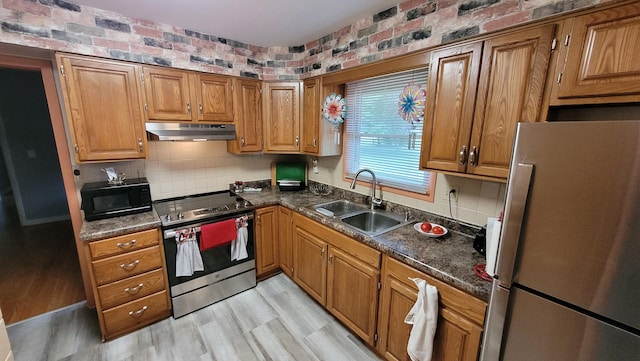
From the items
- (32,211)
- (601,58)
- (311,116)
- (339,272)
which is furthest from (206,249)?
(32,211)

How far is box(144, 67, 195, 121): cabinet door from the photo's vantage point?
6.70ft

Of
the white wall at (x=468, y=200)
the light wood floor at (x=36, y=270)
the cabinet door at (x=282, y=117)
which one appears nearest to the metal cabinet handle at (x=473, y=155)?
the white wall at (x=468, y=200)

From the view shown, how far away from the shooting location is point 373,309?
168cm

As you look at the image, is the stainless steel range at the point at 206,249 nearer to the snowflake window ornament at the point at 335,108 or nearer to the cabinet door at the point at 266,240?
the cabinet door at the point at 266,240

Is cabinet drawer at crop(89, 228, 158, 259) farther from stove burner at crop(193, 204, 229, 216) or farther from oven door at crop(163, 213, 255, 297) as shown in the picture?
stove burner at crop(193, 204, 229, 216)

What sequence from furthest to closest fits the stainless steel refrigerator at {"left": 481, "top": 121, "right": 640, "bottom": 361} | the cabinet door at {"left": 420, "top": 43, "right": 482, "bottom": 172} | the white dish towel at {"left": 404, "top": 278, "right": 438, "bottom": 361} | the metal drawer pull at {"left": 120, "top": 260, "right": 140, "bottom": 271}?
the metal drawer pull at {"left": 120, "top": 260, "right": 140, "bottom": 271} → the cabinet door at {"left": 420, "top": 43, "right": 482, "bottom": 172} → the white dish towel at {"left": 404, "top": 278, "right": 438, "bottom": 361} → the stainless steel refrigerator at {"left": 481, "top": 121, "right": 640, "bottom": 361}

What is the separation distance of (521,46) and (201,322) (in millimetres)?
2888

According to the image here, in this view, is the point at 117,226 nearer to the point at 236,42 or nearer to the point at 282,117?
the point at 282,117

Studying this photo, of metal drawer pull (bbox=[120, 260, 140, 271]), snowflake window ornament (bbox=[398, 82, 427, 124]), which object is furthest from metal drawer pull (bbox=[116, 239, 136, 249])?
snowflake window ornament (bbox=[398, 82, 427, 124])

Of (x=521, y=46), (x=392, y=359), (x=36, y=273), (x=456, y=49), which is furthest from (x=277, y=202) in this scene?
(x=36, y=273)

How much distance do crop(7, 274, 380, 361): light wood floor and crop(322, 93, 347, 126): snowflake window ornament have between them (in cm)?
177

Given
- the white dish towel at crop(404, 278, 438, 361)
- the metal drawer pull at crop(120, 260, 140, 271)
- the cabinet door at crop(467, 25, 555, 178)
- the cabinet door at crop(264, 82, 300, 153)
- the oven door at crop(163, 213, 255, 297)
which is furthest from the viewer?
the cabinet door at crop(264, 82, 300, 153)

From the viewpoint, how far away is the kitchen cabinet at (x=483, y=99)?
1199 mm

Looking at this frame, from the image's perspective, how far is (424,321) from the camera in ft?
4.26
